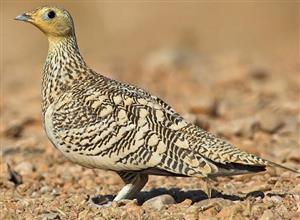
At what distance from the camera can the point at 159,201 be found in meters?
8.09

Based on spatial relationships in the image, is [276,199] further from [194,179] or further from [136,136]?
[194,179]

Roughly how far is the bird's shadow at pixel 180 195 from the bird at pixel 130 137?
0.18 meters

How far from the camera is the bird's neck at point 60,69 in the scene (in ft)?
29.0

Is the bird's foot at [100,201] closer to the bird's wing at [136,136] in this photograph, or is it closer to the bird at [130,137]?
the bird at [130,137]

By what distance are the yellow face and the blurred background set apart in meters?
1.57

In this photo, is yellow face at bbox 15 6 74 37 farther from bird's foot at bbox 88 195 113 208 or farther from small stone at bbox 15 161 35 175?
small stone at bbox 15 161 35 175

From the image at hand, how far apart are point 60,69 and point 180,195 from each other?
64.7 inches

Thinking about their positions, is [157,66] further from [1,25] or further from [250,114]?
[1,25]

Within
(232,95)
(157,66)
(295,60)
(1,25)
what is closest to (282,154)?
(232,95)

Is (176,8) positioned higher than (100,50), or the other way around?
(176,8)

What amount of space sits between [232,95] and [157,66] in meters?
2.67

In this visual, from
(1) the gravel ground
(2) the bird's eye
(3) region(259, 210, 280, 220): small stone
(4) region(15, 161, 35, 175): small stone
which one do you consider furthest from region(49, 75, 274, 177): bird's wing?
(4) region(15, 161, 35, 175): small stone

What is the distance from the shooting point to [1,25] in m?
26.1

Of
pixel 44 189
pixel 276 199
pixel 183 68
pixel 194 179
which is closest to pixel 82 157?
pixel 44 189
